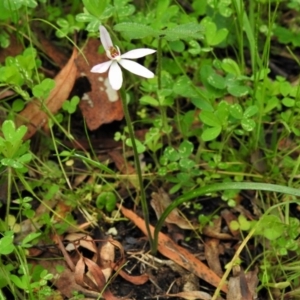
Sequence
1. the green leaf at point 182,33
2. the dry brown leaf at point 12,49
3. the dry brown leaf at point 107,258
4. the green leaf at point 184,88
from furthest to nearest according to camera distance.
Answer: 1. the dry brown leaf at point 12,49
2. the green leaf at point 184,88
3. the dry brown leaf at point 107,258
4. the green leaf at point 182,33

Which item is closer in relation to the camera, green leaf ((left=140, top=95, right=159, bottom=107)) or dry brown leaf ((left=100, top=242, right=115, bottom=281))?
dry brown leaf ((left=100, top=242, right=115, bottom=281))

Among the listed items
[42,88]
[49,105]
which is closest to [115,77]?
[42,88]

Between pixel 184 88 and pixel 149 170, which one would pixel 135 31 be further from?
pixel 149 170

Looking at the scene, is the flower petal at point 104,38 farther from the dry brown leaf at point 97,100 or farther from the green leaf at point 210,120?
the dry brown leaf at point 97,100

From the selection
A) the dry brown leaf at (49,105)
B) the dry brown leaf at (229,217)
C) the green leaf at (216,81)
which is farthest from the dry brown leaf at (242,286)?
the dry brown leaf at (49,105)

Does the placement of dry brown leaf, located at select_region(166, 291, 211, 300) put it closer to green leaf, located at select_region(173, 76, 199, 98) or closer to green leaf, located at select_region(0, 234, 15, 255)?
green leaf, located at select_region(0, 234, 15, 255)

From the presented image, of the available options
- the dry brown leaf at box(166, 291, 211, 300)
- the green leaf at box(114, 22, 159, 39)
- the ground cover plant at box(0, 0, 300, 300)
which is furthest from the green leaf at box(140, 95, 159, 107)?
the dry brown leaf at box(166, 291, 211, 300)

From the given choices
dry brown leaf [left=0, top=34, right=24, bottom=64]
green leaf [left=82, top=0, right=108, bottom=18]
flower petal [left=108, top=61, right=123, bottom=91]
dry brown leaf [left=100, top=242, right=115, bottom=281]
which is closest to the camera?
flower petal [left=108, top=61, right=123, bottom=91]
